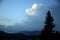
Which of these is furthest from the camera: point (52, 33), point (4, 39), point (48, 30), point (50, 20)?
point (50, 20)

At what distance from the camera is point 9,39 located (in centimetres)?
1098

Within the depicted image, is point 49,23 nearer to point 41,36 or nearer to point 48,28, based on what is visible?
point 48,28

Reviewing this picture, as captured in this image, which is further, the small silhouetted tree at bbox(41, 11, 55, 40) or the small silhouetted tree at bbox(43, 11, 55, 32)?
the small silhouetted tree at bbox(43, 11, 55, 32)

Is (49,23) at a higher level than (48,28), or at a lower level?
higher

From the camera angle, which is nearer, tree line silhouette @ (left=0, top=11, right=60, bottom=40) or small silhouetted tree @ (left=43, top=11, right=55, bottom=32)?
tree line silhouette @ (left=0, top=11, right=60, bottom=40)

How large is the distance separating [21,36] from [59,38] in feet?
7.03

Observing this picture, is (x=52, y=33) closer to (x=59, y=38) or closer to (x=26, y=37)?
(x=59, y=38)

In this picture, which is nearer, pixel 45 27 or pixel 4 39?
pixel 4 39

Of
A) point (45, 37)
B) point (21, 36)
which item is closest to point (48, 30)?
point (45, 37)

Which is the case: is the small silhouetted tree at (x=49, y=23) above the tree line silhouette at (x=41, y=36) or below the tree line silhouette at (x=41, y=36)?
above

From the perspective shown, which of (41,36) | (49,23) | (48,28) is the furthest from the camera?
(49,23)

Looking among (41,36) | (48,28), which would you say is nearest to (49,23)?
(48,28)

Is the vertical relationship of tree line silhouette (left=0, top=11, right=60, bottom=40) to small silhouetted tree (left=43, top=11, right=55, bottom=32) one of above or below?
below

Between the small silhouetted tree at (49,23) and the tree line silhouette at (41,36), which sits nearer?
the tree line silhouette at (41,36)
